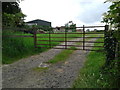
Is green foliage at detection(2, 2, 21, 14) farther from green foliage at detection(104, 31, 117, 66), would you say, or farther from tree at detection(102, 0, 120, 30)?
tree at detection(102, 0, 120, 30)

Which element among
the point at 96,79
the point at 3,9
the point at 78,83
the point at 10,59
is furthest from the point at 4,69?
the point at 3,9

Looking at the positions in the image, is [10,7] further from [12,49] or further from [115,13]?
[115,13]

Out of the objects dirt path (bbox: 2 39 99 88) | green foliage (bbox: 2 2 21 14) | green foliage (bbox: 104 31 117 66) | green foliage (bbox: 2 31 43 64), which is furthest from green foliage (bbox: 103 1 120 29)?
green foliage (bbox: 2 2 21 14)

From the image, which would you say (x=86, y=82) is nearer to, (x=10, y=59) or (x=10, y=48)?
(x=10, y=59)

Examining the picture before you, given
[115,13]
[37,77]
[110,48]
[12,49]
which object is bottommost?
[37,77]

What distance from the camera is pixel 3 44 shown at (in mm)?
7734

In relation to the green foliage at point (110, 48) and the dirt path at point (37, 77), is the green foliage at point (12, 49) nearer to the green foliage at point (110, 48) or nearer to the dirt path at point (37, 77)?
the dirt path at point (37, 77)

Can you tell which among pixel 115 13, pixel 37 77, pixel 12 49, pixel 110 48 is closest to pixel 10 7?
pixel 12 49

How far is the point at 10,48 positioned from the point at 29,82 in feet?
12.9

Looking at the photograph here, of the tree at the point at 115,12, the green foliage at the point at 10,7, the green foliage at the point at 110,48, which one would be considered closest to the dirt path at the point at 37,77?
the green foliage at the point at 110,48

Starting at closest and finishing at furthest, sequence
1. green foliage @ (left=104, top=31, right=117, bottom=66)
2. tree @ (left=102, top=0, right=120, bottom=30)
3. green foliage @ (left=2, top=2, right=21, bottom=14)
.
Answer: tree @ (left=102, top=0, right=120, bottom=30) < green foliage @ (left=104, top=31, right=117, bottom=66) < green foliage @ (left=2, top=2, right=21, bottom=14)

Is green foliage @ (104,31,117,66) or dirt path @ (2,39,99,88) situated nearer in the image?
dirt path @ (2,39,99,88)

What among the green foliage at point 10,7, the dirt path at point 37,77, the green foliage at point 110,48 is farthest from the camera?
the green foliage at point 10,7

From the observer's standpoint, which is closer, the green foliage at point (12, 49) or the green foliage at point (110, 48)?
the green foliage at point (110, 48)
